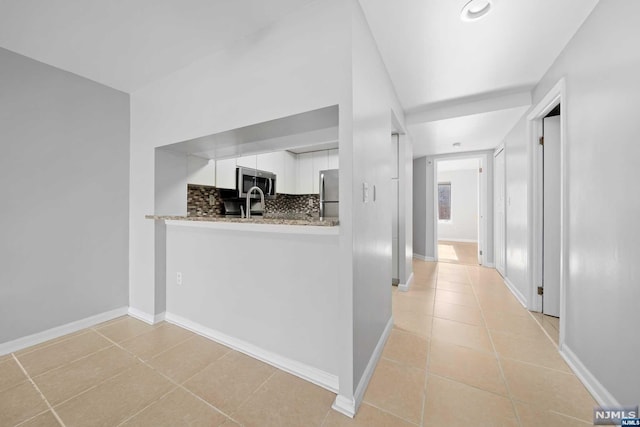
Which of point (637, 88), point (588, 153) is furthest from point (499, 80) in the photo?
point (637, 88)

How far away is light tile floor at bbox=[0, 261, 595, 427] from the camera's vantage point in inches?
50.5

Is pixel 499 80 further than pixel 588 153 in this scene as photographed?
Yes

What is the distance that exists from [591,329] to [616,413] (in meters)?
0.44

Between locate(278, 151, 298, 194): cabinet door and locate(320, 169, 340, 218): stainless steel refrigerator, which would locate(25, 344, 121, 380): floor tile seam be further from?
locate(320, 169, 340, 218): stainless steel refrigerator

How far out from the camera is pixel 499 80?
7.70 ft

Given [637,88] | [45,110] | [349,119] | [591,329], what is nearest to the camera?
[637,88]

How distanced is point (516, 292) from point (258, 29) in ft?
13.2

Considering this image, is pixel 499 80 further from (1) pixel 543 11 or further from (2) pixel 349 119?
(2) pixel 349 119

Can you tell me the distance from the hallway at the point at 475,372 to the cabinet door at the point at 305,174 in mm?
2597

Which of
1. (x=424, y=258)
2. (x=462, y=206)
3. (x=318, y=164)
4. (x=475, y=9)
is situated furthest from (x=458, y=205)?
(x=475, y=9)

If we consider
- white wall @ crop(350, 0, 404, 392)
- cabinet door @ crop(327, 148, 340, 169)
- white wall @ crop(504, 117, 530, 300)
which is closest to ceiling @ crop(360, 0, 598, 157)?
white wall @ crop(350, 0, 404, 392)

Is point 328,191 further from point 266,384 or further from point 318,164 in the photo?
point 266,384

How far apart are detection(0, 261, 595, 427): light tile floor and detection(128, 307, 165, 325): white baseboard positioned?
0.07m

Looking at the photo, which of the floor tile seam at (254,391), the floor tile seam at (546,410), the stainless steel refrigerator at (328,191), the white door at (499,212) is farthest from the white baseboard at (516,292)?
the floor tile seam at (254,391)
